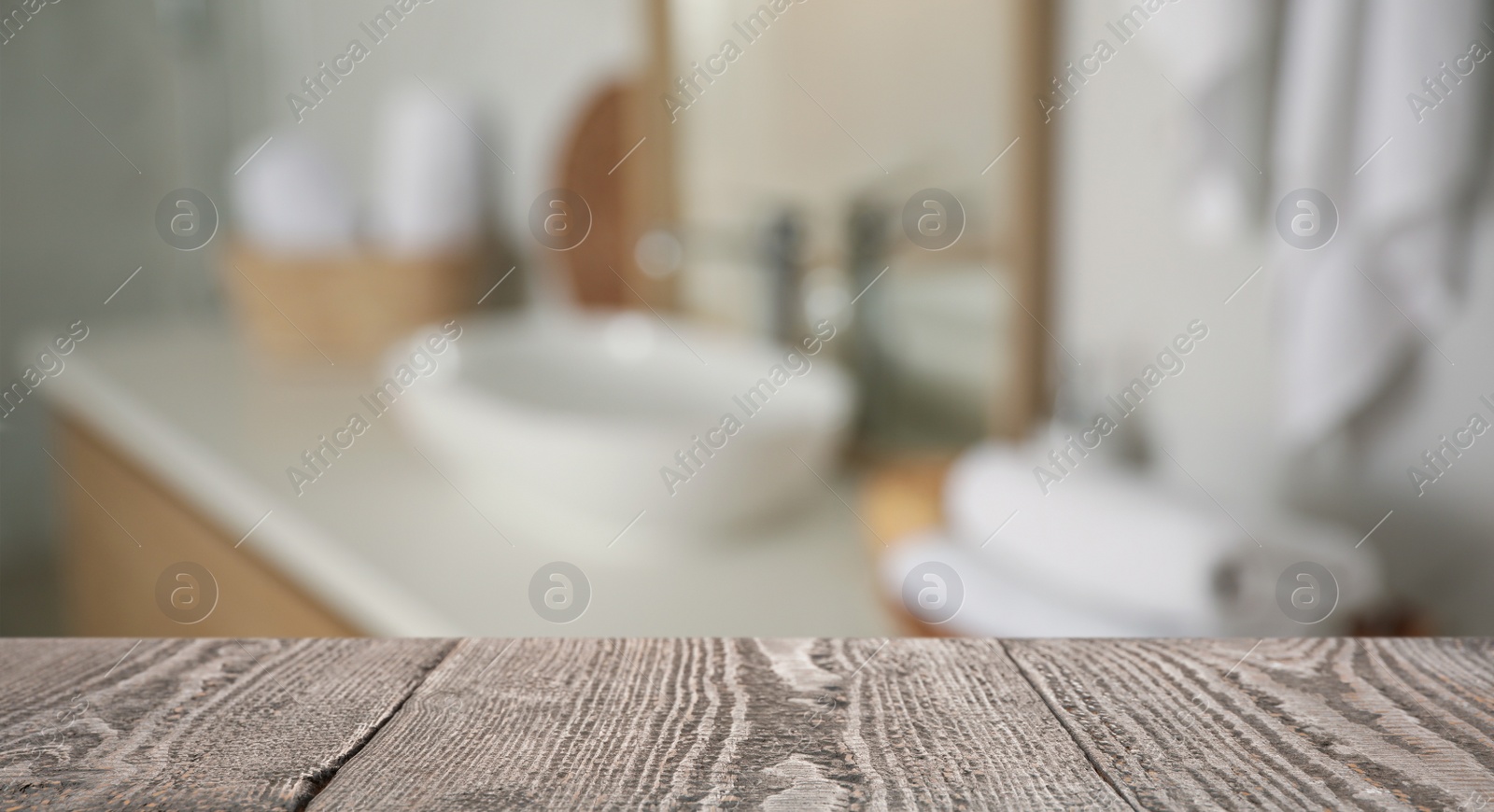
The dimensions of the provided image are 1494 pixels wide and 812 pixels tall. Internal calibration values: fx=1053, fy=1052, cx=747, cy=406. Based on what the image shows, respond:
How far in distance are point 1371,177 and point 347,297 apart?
1.23m

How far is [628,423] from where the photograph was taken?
716 mm

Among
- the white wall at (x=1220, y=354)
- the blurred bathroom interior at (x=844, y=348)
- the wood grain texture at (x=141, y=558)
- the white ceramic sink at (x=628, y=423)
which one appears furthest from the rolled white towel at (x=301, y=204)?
the white wall at (x=1220, y=354)

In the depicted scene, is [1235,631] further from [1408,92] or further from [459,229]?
[459,229]

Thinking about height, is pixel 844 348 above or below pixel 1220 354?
above

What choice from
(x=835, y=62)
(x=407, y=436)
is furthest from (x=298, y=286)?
(x=835, y=62)

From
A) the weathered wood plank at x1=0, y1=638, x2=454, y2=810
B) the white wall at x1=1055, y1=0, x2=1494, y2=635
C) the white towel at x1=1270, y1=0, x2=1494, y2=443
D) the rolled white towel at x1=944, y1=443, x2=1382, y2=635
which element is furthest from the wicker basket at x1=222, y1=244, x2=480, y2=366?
the weathered wood plank at x1=0, y1=638, x2=454, y2=810

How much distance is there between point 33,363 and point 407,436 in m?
1.08

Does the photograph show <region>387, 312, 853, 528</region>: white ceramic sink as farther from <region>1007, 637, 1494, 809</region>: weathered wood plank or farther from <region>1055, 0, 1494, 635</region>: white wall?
<region>1007, 637, 1494, 809</region>: weathered wood plank

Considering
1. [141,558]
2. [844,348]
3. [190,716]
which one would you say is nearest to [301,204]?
[141,558]

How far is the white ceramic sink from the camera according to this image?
0.70m

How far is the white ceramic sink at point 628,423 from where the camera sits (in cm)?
70

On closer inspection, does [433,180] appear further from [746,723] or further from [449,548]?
[746,723]

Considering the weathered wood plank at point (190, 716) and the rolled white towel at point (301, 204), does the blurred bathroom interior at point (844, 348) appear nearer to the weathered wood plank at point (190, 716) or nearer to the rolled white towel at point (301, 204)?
the rolled white towel at point (301, 204)

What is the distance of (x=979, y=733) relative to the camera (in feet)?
0.46
